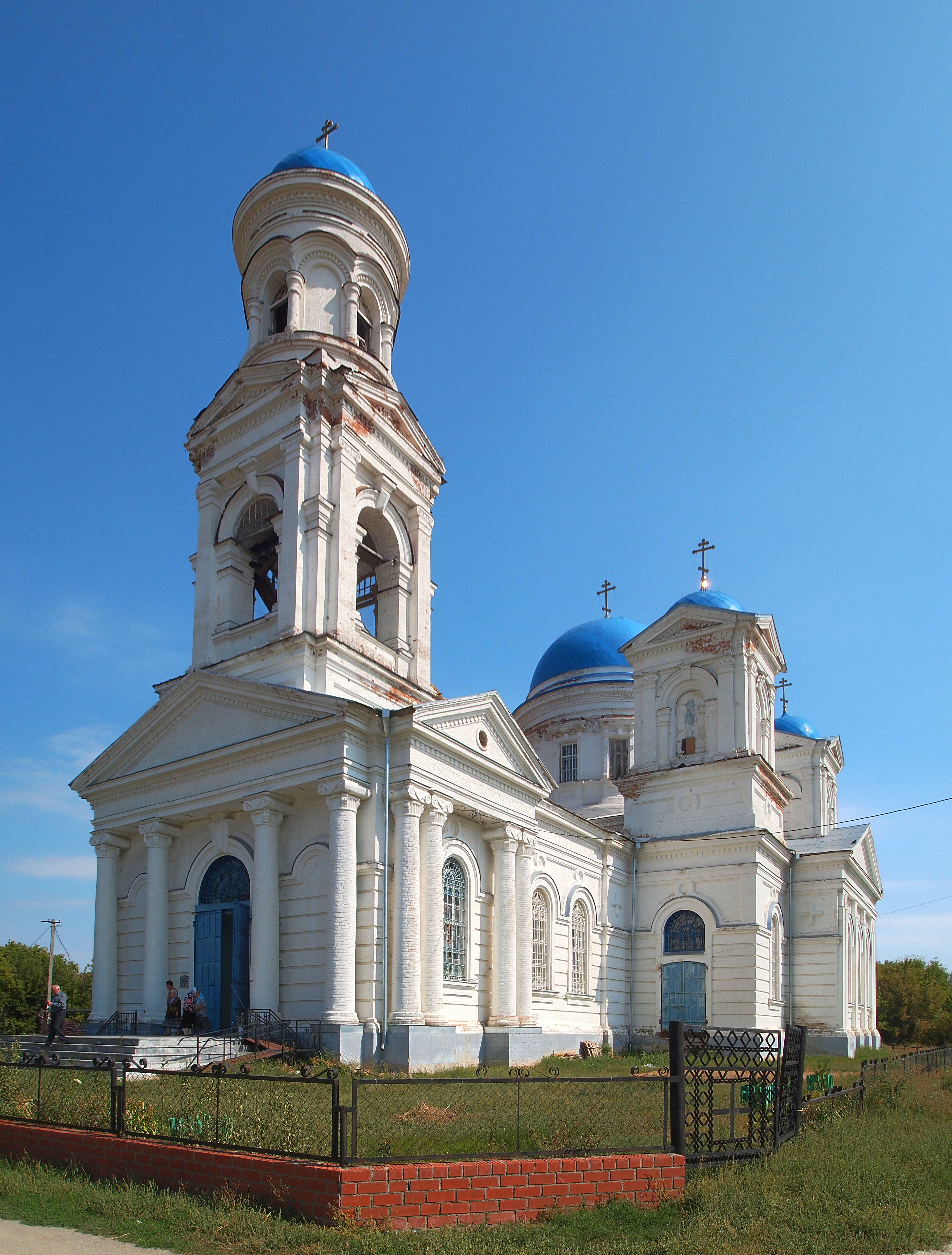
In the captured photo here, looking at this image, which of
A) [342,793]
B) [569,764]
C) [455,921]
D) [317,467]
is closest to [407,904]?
[342,793]

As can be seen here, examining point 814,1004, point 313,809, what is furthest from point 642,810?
point 313,809

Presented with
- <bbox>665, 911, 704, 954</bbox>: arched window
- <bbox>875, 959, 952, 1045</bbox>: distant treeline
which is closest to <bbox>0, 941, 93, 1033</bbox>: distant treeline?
<bbox>665, 911, 704, 954</bbox>: arched window

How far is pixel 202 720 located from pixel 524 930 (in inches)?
316

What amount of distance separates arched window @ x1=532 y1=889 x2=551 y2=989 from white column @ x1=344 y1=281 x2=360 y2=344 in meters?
14.2

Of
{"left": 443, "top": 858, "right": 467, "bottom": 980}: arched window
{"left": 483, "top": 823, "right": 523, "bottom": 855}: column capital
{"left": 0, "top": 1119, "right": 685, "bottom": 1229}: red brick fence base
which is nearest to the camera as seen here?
{"left": 0, "top": 1119, "right": 685, "bottom": 1229}: red brick fence base

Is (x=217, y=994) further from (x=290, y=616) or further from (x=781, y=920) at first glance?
(x=781, y=920)

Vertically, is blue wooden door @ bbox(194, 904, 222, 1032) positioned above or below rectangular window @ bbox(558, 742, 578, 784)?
below

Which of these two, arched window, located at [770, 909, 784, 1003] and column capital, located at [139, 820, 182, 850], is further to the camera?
arched window, located at [770, 909, 784, 1003]

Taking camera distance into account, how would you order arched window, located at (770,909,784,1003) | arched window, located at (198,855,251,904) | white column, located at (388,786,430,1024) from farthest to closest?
arched window, located at (770,909,784,1003) < arched window, located at (198,855,251,904) < white column, located at (388,786,430,1024)

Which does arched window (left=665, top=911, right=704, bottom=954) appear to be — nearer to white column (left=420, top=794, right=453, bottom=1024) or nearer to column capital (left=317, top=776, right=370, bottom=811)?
white column (left=420, top=794, right=453, bottom=1024)

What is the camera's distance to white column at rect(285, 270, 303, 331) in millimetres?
24359

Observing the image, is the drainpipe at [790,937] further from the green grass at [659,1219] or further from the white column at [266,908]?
the green grass at [659,1219]

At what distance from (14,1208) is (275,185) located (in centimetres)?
2312

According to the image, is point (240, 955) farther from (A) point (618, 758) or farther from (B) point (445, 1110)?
(A) point (618, 758)
